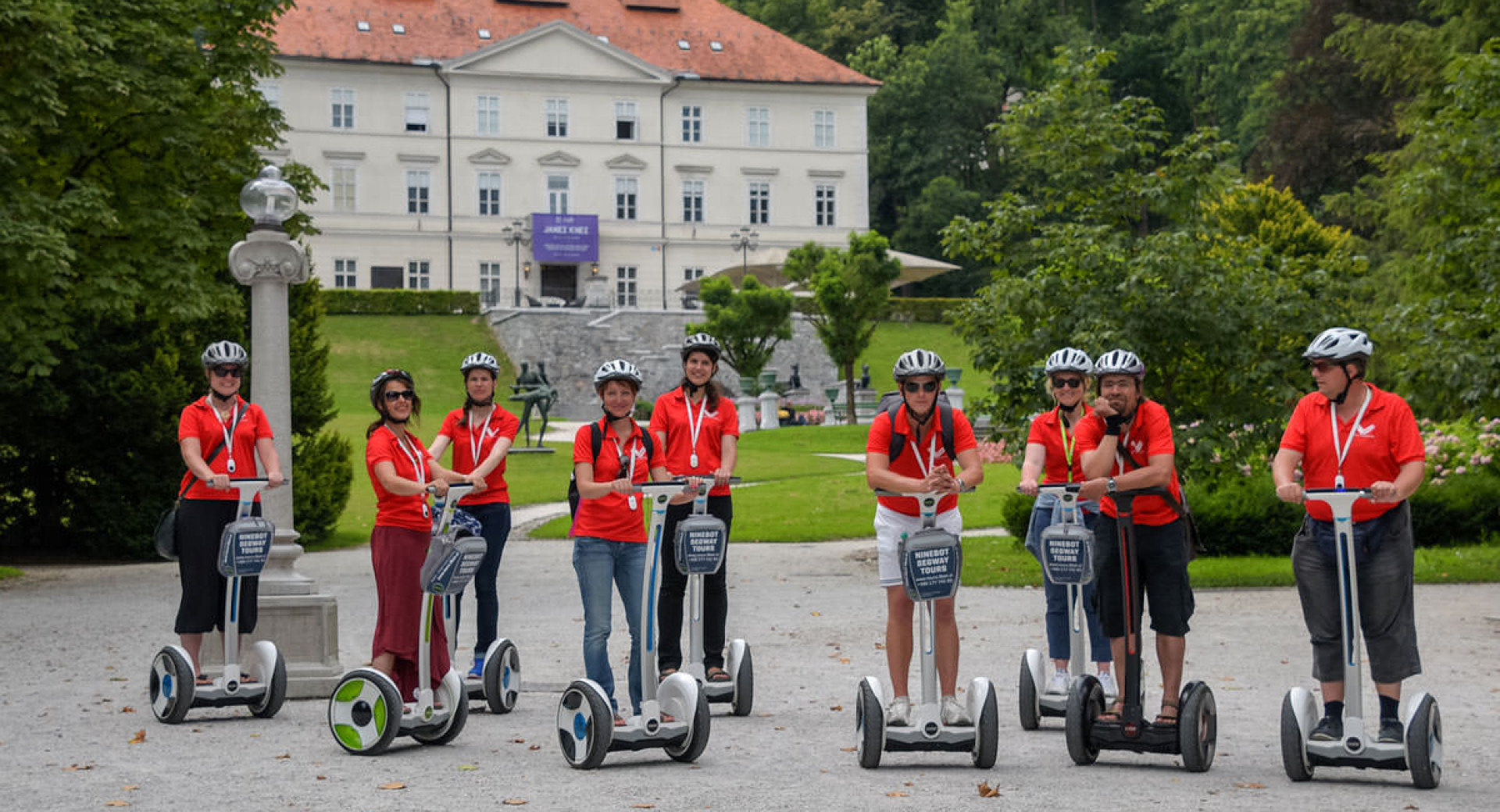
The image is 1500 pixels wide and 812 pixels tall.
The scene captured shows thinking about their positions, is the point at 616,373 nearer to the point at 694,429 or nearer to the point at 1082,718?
the point at 694,429

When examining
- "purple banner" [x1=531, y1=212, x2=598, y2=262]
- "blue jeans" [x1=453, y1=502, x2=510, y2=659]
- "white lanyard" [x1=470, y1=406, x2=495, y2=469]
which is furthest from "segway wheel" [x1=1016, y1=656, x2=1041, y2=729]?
"purple banner" [x1=531, y1=212, x2=598, y2=262]

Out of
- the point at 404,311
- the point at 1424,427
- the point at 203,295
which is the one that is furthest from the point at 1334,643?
the point at 404,311

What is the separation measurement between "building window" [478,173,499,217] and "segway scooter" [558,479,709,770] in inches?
2687

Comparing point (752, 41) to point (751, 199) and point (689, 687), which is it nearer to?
point (751, 199)

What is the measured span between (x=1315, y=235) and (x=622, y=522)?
37.3m

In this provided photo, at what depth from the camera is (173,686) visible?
359 inches

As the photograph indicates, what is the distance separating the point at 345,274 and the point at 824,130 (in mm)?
22239

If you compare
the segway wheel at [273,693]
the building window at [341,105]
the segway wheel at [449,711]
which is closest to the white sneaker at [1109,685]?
the segway wheel at [449,711]

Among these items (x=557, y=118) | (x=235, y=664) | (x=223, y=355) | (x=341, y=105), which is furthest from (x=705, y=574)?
(x=557, y=118)

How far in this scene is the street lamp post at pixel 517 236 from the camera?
244 ft

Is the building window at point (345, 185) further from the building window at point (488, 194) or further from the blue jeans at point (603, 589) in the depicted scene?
the blue jeans at point (603, 589)

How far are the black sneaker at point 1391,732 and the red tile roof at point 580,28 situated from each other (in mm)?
68819

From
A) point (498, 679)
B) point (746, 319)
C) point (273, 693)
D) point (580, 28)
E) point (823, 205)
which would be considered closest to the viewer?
point (273, 693)

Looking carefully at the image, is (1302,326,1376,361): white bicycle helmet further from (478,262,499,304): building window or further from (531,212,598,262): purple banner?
(531,212,598,262): purple banner
